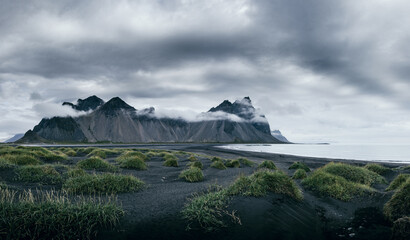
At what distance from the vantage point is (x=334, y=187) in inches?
496

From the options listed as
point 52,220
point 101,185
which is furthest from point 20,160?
point 52,220

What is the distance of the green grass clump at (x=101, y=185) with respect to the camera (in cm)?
1102

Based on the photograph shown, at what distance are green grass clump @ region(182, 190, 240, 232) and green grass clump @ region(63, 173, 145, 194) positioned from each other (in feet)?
15.4

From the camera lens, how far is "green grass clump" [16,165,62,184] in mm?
13039

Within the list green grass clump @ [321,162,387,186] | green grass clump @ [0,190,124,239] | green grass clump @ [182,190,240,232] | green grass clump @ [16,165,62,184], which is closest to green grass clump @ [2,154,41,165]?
green grass clump @ [16,165,62,184]

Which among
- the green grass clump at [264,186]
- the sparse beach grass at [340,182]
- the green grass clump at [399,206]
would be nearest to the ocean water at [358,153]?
the sparse beach grass at [340,182]

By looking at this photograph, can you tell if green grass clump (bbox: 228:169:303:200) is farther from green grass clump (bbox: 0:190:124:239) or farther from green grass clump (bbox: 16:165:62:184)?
green grass clump (bbox: 16:165:62:184)

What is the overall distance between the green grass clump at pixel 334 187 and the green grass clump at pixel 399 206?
7.85 feet

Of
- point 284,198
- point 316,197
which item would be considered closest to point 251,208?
point 284,198

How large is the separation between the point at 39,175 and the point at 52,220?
28.9ft

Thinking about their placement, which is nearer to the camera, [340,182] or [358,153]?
[340,182]

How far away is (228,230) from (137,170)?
14557 millimetres

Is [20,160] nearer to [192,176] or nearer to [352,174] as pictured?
[192,176]

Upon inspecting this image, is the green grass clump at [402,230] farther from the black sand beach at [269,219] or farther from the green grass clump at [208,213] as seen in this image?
the green grass clump at [208,213]
